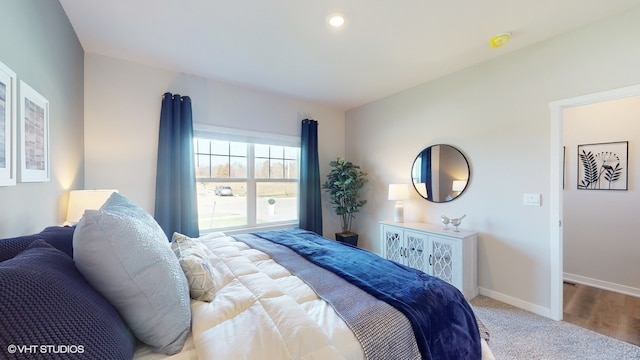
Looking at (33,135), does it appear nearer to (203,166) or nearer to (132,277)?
(132,277)

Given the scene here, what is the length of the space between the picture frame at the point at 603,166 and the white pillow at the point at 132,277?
14.5 ft

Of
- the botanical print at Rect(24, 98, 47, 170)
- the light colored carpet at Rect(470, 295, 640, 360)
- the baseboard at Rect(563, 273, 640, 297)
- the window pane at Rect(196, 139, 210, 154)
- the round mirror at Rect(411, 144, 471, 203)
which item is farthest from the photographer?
the window pane at Rect(196, 139, 210, 154)

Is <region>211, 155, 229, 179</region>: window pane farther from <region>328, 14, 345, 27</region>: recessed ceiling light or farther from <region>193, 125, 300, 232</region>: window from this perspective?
<region>328, 14, 345, 27</region>: recessed ceiling light

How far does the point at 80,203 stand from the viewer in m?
2.06

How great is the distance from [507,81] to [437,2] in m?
1.35

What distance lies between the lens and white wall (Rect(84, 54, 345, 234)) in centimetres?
271

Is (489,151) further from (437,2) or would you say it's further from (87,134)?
(87,134)

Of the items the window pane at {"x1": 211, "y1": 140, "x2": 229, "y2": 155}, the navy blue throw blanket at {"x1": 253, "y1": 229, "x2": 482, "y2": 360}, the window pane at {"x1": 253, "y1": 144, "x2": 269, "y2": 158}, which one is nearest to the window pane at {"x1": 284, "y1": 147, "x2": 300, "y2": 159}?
the window pane at {"x1": 253, "y1": 144, "x2": 269, "y2": 158}

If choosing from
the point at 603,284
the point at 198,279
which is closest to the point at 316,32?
the point at 198,279

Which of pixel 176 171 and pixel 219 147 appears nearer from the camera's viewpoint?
pixel 176 171

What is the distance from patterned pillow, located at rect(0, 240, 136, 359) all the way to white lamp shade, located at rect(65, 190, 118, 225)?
1.53m

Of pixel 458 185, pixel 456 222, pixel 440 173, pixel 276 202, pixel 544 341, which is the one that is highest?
pixel 440 173

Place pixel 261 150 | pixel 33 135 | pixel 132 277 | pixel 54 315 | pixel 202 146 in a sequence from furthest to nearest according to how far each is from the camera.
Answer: pixel 261 150, pixel 202 146, pixel 33 135, pixel 132 277, pixel 54 315

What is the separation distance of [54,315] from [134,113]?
9.61 ft
